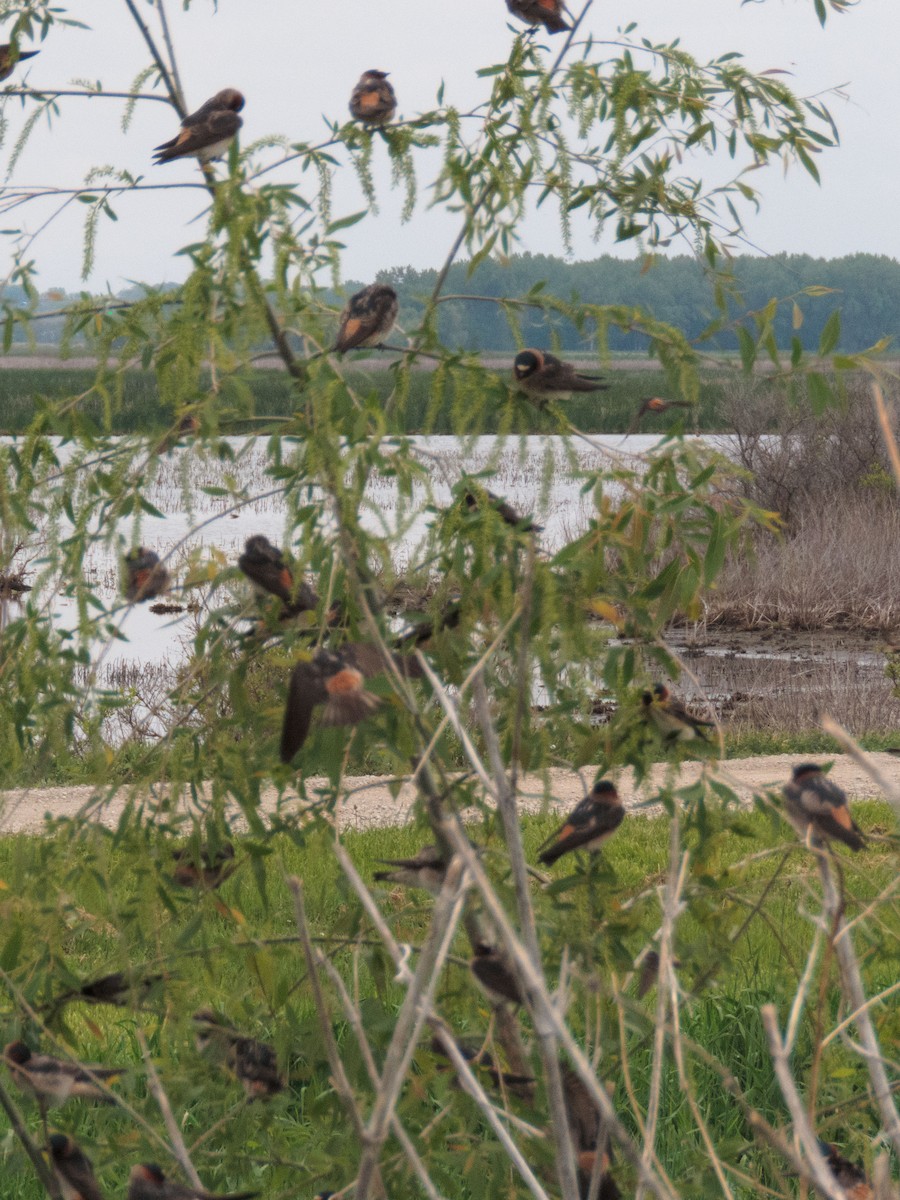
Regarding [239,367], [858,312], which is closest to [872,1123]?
[239,367]

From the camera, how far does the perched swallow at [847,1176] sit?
1.99m

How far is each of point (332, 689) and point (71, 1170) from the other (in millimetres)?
865

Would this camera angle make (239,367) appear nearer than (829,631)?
Yes

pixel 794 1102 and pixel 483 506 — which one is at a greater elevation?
pixel 483 506

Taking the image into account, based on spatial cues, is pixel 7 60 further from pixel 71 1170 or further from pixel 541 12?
pixel 71 1170

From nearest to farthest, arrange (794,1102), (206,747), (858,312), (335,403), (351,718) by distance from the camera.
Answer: (794,1102)
(351,718)
(335,403)
(206,747)
(858,312)

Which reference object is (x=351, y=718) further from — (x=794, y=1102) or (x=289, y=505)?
(x=794, y=1102)

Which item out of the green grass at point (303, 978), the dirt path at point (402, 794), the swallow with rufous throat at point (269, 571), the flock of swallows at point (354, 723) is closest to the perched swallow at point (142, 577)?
the flock of swallows at point (354, 723)

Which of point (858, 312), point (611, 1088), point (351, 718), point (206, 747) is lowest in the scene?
point (611, 1088)

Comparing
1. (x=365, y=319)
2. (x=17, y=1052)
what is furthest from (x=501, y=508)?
(x=17, y=1052)

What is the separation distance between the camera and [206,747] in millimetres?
2215

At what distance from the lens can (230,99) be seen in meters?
2.14

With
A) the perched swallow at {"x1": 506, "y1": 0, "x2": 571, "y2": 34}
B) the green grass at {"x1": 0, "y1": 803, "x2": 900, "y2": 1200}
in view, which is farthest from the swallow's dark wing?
the perched swallow at {"x1": 506, "y1": 0, "x2": 571, "y2": 34}

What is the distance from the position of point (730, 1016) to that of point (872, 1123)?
0.97 metres
